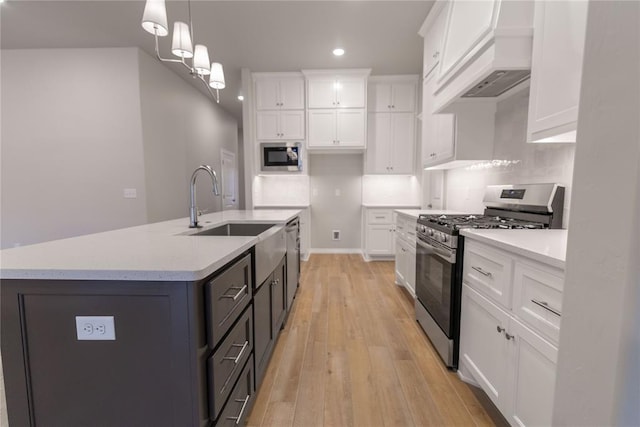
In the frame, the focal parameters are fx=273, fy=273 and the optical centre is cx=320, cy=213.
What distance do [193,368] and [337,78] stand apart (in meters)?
4.22

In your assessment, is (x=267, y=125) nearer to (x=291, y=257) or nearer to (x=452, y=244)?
(x=291, y=257)

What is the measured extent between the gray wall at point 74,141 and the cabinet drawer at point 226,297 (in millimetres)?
3248

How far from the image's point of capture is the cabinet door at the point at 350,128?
13.8 feet

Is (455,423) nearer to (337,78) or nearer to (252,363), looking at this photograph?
(252,363)

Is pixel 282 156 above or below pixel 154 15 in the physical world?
below

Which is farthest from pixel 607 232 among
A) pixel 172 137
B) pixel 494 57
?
pixel 172 137

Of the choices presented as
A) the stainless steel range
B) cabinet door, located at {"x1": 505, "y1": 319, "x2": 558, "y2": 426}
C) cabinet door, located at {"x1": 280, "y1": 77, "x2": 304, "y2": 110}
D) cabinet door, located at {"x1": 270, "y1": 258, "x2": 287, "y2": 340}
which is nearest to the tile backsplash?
the stainless steel range

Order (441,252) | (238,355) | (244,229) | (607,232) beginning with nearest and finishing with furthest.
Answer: (607,232), (238,355), (441,252), (244,229)

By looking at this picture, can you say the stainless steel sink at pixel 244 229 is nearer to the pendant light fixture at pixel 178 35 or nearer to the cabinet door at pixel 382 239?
the pendant light fixture at pixel 178 35

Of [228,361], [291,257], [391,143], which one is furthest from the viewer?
[391,143]

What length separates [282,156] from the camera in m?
4.27

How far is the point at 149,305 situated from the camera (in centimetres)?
85

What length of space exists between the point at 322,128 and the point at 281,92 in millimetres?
850

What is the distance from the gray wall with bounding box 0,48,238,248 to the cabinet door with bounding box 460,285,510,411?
157 inches
